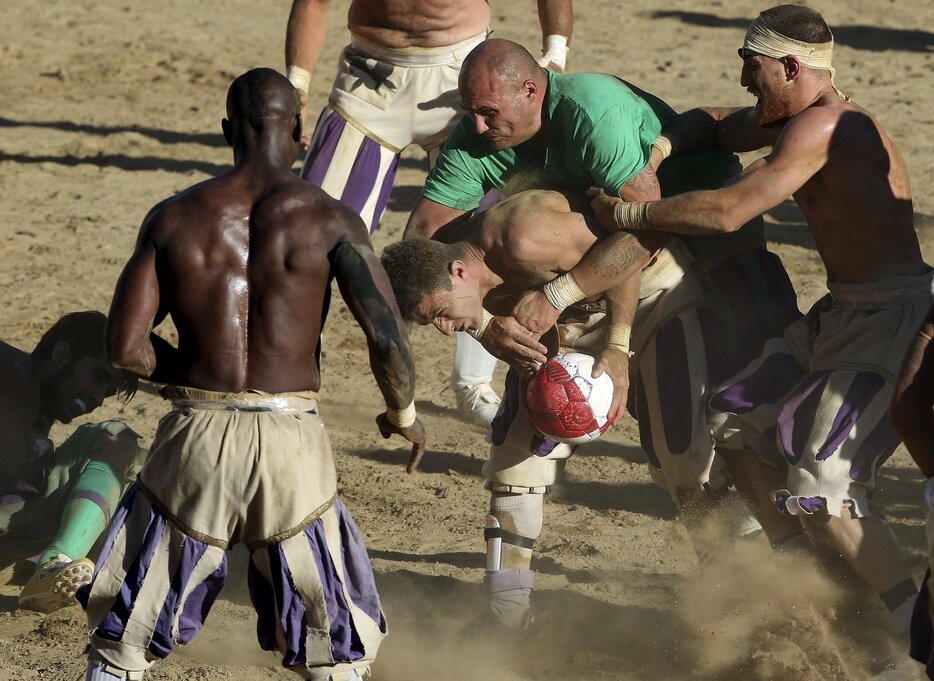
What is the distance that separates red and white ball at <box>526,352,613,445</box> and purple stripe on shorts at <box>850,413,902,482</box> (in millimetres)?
846

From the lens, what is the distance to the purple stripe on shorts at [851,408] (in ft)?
14.0

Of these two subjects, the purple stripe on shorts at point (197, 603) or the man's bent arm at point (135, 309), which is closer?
the man's bent arm at point (135, 309)

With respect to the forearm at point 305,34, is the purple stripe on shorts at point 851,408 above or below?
below

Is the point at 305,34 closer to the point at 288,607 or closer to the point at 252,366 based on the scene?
the point at 252,366

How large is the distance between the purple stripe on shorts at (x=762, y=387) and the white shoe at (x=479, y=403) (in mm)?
2155

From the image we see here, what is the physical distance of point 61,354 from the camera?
521 centimetres

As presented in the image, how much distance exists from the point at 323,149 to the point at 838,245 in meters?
2.49

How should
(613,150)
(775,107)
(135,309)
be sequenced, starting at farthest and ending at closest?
(613,150) < (775,107) < (135,309)

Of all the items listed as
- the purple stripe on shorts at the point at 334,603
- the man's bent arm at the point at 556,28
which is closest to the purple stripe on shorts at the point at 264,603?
the purple stripe on shorts at the point at 334,603

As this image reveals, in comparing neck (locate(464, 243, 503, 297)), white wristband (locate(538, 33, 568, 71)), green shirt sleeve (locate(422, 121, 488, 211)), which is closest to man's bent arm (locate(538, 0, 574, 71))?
white wristband (locate(538, 33, 568, 71))

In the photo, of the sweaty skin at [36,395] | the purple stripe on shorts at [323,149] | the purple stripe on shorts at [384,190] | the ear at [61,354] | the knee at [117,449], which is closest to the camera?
the sweaty skin at [36,395]

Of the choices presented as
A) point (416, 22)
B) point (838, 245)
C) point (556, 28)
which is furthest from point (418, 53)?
point (838, 245)

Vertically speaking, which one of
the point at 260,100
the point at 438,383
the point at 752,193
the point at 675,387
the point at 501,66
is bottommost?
the point at 438,383

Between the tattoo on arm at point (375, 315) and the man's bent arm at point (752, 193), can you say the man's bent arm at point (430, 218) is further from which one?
the tattoo on arm at point (375, 315)
